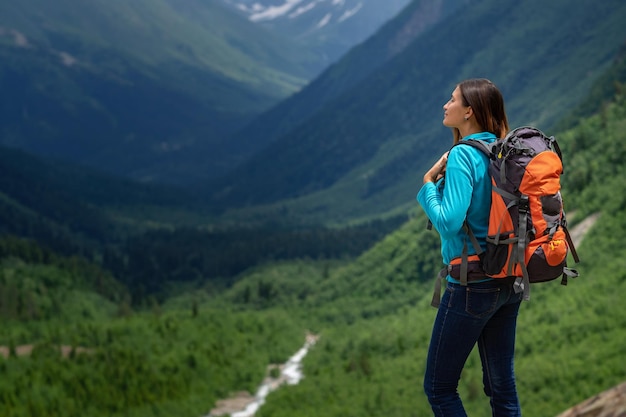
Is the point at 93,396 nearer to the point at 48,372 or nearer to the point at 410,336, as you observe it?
the point at 48,372

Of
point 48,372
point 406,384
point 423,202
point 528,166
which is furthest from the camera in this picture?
point 48,372

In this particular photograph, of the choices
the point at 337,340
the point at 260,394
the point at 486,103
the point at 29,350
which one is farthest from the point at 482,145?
the point at 337,340

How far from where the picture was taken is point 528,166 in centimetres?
780

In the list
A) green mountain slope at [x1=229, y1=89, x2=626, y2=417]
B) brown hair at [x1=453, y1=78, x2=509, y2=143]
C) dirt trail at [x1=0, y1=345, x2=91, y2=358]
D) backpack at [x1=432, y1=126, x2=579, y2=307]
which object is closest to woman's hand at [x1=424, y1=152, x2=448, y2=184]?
brown hair at [x1=453, y1=78, x2=509, y2=143]

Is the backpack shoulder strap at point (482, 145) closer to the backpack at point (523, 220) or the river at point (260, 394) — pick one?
the backpack at point (523, 220)

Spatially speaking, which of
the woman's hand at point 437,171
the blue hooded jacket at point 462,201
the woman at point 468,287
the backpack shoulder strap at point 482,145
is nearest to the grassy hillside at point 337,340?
the woman at point 468,287

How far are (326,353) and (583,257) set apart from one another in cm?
2227

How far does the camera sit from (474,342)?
852cm

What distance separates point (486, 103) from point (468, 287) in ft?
6.10

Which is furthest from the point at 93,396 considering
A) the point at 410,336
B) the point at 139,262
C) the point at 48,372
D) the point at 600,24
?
the point at 600,24

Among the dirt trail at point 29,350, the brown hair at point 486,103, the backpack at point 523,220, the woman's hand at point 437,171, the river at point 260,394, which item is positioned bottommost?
the river at point 260,394

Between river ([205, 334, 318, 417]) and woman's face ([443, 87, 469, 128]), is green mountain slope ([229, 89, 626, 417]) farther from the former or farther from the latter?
woman's face ([443, 87, 469, 128])

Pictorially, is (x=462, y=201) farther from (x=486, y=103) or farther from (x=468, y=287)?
(x=486, y=103)

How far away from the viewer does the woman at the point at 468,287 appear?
8.05 m
